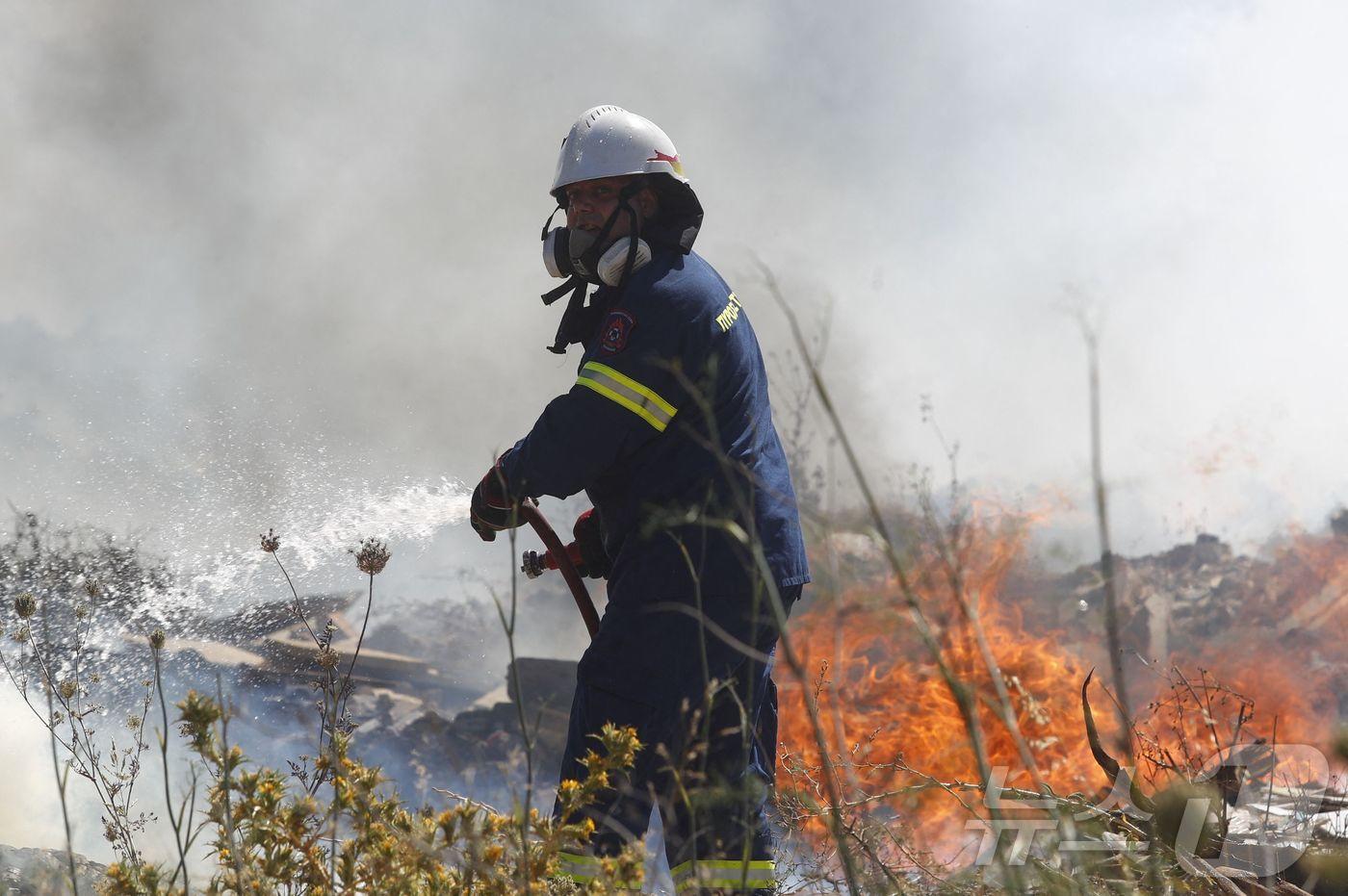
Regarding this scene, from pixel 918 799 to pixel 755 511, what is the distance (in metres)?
3.33

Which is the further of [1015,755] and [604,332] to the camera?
[1015,755]

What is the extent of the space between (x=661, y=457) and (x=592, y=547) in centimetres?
46

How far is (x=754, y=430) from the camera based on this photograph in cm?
288

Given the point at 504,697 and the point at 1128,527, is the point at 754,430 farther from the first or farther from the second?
the point at 1128,527

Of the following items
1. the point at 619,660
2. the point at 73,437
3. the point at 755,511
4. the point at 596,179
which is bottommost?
the point at 619,660

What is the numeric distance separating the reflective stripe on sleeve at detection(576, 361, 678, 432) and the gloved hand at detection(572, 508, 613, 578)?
49 cm

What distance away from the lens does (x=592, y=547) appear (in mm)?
3096

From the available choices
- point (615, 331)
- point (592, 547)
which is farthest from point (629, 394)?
point (592, 547)

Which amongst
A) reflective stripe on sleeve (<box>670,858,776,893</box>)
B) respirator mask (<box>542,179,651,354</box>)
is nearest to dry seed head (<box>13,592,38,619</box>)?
respirator mask (<box>542,179,651,354</box>)

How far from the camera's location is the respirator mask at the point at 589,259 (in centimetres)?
296

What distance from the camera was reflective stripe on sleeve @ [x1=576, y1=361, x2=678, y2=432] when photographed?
269 cm

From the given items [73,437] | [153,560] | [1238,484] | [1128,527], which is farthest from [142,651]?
[1238,484]

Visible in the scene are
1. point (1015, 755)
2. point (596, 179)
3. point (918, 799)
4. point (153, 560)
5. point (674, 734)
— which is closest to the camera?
point (674, 734)

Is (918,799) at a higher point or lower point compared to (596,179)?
lower
